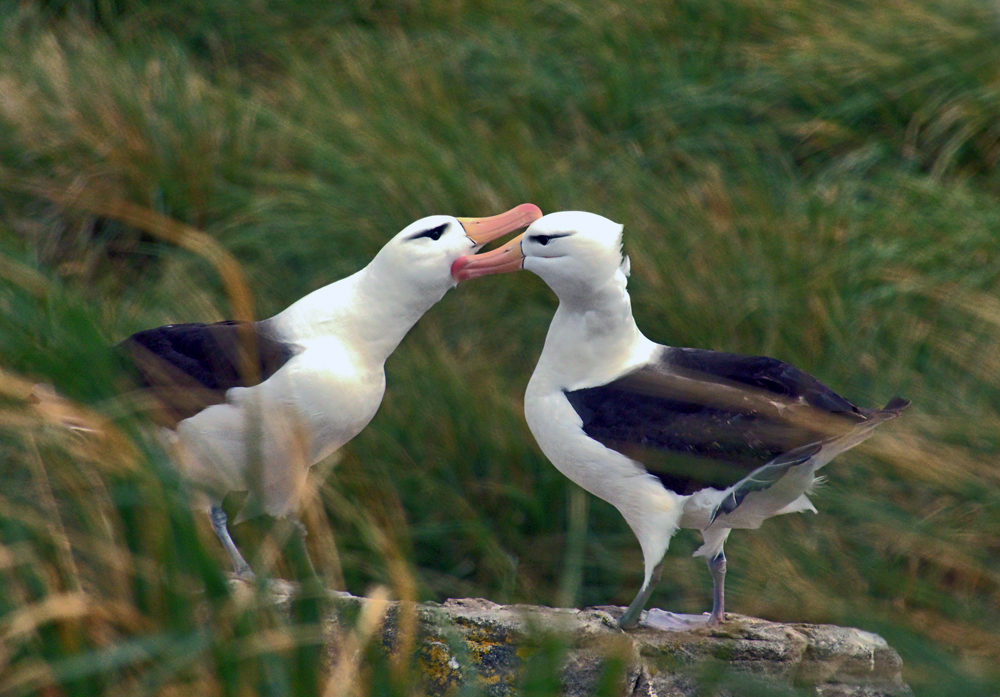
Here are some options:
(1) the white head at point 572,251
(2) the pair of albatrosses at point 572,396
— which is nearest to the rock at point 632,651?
(2) the pair of albatrosses at point 572,396

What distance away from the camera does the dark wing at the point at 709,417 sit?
9.67 feet

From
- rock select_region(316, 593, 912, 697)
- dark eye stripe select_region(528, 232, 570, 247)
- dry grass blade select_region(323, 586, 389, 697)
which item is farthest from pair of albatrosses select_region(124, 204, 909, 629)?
dry grass blade select_region(323, 586, 389, 697)

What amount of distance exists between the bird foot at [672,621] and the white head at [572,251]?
3.39 feet

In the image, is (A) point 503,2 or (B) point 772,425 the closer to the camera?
(B) point 772,425

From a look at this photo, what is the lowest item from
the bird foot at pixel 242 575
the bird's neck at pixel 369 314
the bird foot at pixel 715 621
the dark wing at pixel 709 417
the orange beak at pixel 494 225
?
the bird foot at pixel 715 621

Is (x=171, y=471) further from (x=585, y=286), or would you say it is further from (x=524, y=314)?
(x=524, y=314)

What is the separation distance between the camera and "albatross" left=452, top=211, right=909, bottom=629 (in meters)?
2.96

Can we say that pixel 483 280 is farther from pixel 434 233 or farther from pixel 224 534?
pixel 224 534

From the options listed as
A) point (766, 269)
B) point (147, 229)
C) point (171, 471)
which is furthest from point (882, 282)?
point (147, 229)

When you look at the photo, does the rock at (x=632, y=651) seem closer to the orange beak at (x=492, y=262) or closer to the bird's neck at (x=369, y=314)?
the bird's neck at (x=369, y=314)

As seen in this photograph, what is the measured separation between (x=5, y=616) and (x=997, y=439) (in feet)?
9.05

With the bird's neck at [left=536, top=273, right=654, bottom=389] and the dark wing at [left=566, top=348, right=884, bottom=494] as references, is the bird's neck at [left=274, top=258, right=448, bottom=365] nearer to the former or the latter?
the bird's neck at [left=536, top=273, right=654, bottom=389]

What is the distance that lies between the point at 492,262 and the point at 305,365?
1.98ft

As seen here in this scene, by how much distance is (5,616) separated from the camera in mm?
2203
